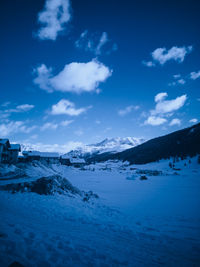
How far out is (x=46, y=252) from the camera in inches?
163

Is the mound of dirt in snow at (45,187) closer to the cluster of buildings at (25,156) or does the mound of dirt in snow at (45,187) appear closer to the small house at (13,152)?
the cluster of buildings at (25,156)

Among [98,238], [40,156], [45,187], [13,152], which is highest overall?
[13,152]

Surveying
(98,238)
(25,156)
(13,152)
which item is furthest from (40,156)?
Answer: (98,238)

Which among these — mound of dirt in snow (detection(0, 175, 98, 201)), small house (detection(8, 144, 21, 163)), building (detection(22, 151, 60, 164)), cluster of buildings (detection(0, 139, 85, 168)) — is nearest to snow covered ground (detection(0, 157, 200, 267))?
mound of dirt in snow (detection(0, 175, 98, 201))

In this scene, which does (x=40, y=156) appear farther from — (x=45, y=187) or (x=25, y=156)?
(x=45, y=187)

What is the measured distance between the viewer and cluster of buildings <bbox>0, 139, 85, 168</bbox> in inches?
1679

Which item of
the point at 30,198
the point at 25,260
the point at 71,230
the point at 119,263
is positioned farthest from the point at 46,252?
the point at 30,198

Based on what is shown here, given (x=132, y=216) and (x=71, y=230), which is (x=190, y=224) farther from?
(x=71, y=230)

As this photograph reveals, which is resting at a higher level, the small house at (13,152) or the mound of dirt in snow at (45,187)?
the small house at (13,152)

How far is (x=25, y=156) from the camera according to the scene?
73.1 meters

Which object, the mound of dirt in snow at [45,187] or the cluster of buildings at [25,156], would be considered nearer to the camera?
the mound of dirt in snow at [45,187]

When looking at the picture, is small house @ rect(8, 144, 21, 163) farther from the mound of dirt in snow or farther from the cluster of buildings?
the mound of dirt in snow

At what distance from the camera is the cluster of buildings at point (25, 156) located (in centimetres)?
4263

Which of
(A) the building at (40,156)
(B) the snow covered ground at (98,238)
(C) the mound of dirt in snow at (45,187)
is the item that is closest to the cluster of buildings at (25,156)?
(A) the building at (40,156)
